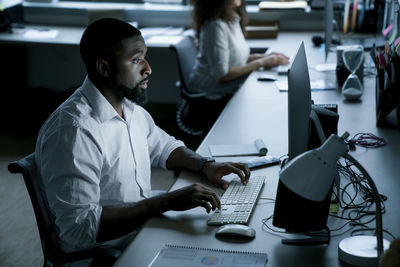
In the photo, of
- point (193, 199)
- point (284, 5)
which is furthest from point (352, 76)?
point (284, 5)

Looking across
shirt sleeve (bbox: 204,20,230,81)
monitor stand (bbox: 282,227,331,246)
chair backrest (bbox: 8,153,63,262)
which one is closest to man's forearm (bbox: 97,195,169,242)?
chair backrest (bbox: 8,153,63,262)

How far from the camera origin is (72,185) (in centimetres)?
161

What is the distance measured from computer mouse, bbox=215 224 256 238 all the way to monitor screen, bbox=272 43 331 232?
7 centimetres

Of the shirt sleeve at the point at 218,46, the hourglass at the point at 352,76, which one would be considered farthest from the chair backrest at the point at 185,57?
the hourglass at the point at 352,76

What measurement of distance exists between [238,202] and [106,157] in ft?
1.39

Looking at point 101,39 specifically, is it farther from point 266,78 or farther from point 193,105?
point 193,105

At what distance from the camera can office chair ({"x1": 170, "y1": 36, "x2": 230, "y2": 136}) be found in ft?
11.3

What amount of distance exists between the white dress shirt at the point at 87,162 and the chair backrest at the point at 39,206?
0.08ft

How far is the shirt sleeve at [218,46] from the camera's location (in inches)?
138

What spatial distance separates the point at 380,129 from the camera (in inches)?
94.3

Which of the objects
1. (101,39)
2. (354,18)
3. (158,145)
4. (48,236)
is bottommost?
(48,236)

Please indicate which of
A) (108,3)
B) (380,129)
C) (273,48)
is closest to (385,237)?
(380,129)

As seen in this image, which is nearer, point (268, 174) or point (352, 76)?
point (268, 174)

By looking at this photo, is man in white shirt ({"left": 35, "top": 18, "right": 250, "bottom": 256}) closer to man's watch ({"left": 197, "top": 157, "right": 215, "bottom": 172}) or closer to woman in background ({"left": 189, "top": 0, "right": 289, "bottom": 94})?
man's watch ({"left": 197, "top": 157, "right": 215, "bottom": 172})
